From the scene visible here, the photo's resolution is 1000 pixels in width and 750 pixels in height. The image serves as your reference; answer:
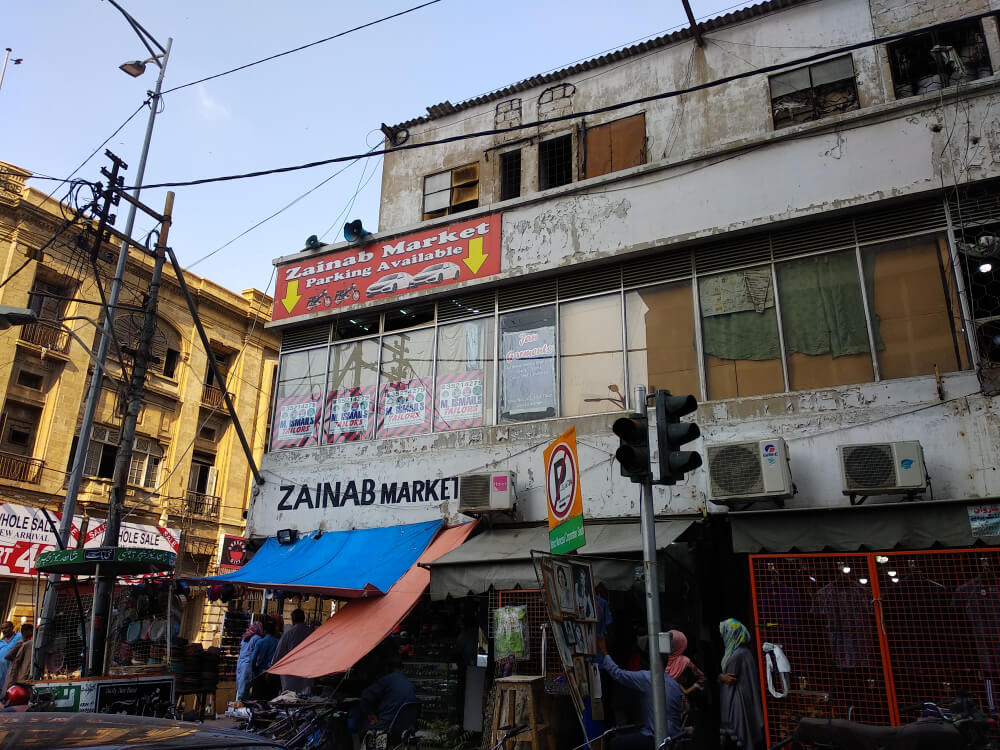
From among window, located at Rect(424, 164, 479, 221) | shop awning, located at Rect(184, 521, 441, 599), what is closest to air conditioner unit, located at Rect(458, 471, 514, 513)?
shop awning, located at Rect(184, 521, 441, 599)

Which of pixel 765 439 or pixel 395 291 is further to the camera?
pixel 395 291

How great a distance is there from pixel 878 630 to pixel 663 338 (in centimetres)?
493

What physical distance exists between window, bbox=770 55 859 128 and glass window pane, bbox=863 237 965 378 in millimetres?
2822

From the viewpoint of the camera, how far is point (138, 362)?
41.2 ft

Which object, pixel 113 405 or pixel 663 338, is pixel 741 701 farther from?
pixel 113 405

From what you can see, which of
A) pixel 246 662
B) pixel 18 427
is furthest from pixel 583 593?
pixel 18 427

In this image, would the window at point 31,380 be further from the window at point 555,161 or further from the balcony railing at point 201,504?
the window at point 555,161

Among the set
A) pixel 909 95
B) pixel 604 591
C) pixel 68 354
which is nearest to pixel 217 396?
pixel 68 354

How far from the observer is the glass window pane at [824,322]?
958cm

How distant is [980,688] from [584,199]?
8482 millimetres

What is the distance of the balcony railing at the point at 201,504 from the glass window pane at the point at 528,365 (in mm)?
21654

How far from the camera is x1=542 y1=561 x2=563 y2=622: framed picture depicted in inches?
230

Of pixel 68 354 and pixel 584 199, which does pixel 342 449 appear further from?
pixel 68 354

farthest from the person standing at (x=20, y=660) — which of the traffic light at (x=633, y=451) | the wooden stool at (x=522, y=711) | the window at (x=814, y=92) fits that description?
the window at (x=814, y=92)
